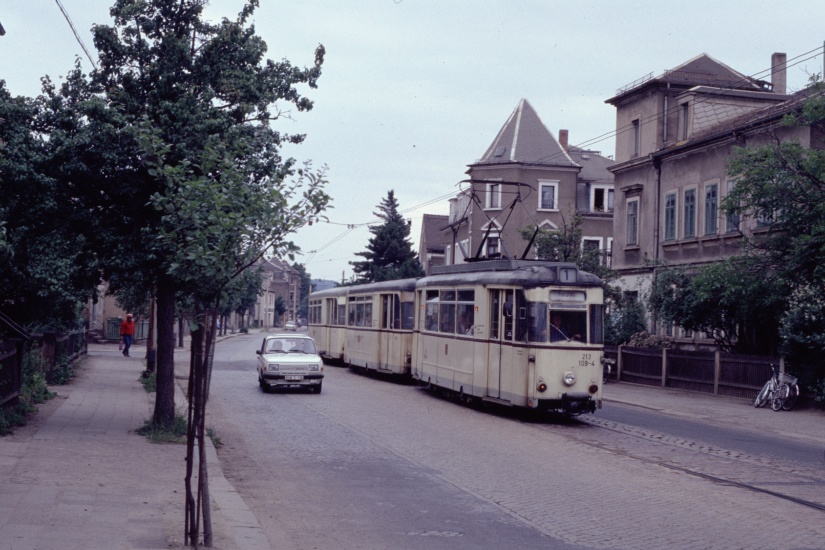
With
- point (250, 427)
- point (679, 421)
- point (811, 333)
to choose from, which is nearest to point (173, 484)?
point (250, 427)

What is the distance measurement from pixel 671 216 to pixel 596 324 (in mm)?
18779

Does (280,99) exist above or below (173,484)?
above

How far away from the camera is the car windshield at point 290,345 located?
2644 centimetres

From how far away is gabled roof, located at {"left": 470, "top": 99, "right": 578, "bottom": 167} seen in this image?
5947 cm

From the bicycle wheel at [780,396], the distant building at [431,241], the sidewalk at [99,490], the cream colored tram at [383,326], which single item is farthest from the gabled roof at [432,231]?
the sidewalk at [99,490]

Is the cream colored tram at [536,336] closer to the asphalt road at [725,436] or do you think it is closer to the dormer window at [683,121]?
the asphalt road at [725,436]

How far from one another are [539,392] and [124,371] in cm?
1698

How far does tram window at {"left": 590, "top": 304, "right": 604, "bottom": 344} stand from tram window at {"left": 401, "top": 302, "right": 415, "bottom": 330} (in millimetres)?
10873

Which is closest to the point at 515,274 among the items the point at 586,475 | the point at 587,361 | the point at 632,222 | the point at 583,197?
the point at 587,361

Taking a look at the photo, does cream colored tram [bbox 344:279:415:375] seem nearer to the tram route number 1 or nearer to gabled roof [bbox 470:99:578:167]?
the tram route number 1

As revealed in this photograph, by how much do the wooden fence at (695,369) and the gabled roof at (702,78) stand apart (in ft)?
38.1

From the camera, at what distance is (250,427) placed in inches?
711

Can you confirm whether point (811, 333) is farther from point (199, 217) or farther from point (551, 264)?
point (199, 217)

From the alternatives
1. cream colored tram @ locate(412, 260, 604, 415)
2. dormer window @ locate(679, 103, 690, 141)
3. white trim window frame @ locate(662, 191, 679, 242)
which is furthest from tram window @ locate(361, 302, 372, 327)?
dormer window @ locate(679, 103, 690, 141)
